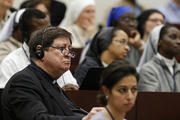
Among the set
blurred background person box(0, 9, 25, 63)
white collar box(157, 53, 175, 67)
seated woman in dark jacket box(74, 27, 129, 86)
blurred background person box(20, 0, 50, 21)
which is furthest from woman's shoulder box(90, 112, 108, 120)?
blurred background person box(20, 0, 50, 21)

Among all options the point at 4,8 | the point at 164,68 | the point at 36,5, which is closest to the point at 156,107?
the point at 164,68

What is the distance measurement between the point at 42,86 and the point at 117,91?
2.17 ft

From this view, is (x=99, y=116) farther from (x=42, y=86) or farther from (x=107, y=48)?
(x=107, y=48)

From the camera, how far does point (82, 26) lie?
23.4 ft

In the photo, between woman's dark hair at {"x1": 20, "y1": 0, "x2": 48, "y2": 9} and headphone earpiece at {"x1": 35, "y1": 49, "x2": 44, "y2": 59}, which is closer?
headphone earpiece at {"x1": 35, "y1": 49, "x2": 44, "y2": 59}

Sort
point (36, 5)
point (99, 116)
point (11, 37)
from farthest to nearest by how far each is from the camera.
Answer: point (36, 5), point (11, 37), point (99, 116)

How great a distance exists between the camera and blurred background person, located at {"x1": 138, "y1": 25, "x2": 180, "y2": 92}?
5.57m

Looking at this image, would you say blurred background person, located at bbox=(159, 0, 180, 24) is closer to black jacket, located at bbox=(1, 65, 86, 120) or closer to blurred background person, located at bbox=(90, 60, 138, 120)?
black jacket, located at bbox=(1, 65, 86, 120)

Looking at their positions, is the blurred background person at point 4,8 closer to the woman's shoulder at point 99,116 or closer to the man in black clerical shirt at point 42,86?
the man in black clerical shirt at point 42,86

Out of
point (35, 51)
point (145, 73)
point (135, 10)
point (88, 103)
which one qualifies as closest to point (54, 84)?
point (35, 51)

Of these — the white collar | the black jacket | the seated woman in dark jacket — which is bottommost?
the white collar

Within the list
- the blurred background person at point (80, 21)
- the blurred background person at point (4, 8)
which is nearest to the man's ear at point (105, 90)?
the blurred background person at point (4, 8)

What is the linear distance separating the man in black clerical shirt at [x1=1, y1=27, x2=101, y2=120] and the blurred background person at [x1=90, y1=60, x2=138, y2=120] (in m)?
0.09

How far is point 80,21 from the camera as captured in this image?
7.16 meters
